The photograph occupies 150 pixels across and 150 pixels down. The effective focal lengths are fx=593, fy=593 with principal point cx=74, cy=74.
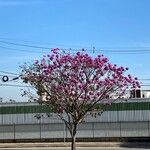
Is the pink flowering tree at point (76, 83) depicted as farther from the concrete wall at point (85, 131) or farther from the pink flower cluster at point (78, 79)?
the concrete wall at point (85, 131)

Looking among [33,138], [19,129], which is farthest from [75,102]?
[19,129]

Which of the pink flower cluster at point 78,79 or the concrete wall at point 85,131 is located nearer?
the pink flower cluster at point 78,79

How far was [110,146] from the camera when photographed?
42500 millimetres

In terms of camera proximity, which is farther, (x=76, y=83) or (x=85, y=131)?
(x=85, y=131)

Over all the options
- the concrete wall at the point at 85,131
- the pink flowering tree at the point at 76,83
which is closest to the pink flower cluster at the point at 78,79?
the pink flowering tree at the point at 76,83

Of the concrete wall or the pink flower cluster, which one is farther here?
the concrete wall

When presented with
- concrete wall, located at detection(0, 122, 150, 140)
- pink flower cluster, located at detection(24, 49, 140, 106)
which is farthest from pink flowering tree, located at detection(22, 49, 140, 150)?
concrete wall, located at detection(0, 122, 150, 140)

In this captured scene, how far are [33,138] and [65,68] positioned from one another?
28.6 m

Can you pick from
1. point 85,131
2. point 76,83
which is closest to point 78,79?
point 76,83

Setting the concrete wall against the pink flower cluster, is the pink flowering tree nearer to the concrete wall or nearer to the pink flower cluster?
the pink flower cluster

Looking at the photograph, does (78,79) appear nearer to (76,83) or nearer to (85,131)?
(76,83)

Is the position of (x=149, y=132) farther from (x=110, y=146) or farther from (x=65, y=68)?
(x=65, y=68)

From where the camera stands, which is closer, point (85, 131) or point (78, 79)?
point (78, 79)

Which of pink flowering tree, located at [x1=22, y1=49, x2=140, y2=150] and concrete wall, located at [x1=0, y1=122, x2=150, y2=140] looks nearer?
pink flowering tree, located at [x1=22, y1=49, x2=140, y2=150]
